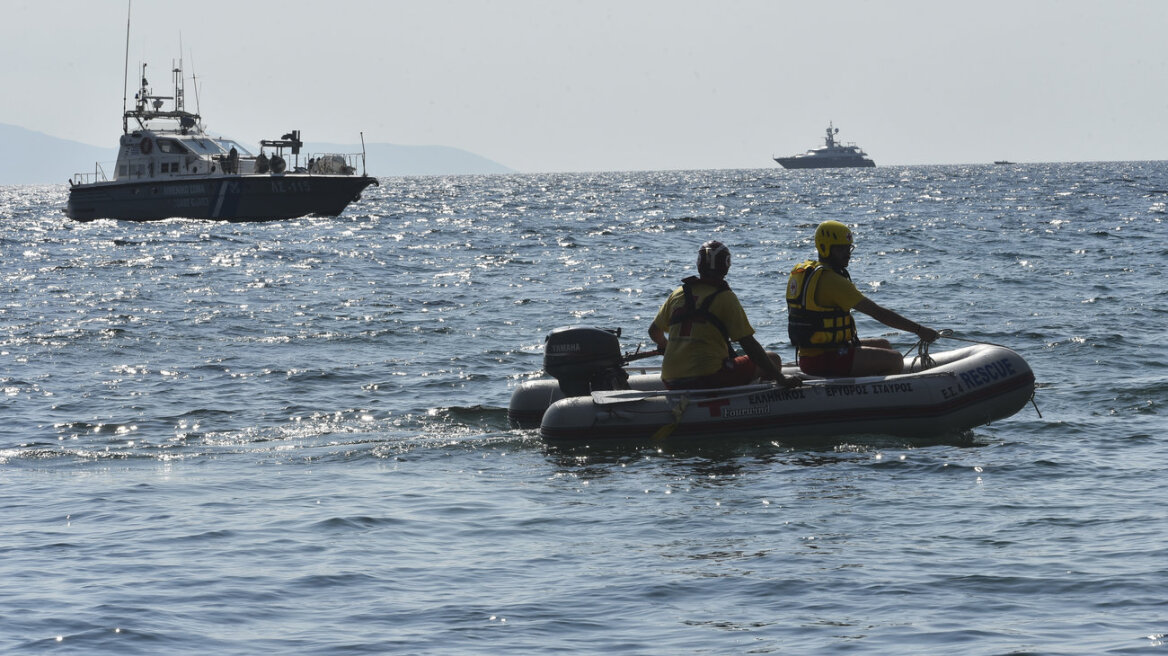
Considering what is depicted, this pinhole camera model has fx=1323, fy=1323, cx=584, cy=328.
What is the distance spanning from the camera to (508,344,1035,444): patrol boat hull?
33.4 feet

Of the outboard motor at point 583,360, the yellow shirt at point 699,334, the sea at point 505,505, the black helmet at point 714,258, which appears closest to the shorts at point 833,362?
the sea at point 505,505

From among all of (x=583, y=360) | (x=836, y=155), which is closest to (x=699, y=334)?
(x=583, y=360)

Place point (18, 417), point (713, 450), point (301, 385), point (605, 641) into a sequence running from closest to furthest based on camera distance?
point (605, 641)
point (713, 450)
point (18, 417)
point (301, 385)

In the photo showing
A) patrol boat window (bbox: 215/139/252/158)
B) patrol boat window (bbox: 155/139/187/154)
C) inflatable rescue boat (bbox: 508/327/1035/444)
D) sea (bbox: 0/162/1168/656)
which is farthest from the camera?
patrol boat window (bbox: 215/139/252/158)

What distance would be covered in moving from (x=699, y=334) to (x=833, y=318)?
1.10m

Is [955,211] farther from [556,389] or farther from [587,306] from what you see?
[556,389]

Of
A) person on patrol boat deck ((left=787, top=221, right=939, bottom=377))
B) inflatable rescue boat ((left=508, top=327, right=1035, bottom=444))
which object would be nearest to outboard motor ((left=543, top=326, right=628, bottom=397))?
inflatable rescue boat ((left=508, top=327, right=1035, bottom=444))

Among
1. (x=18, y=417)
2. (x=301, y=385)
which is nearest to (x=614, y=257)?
→ (x=301, y=385)

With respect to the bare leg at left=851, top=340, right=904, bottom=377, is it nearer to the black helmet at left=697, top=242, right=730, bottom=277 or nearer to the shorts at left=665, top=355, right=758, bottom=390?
the shorts at left=665, top=355, right=758, bottom=390

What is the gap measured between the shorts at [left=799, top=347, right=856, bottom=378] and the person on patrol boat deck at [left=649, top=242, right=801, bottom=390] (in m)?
0.34

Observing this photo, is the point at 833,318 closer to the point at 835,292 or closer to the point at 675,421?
the point at 835,292

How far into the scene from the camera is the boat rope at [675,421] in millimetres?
10148

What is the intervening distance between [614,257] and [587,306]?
1092cm

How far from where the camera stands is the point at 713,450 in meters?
10.1
